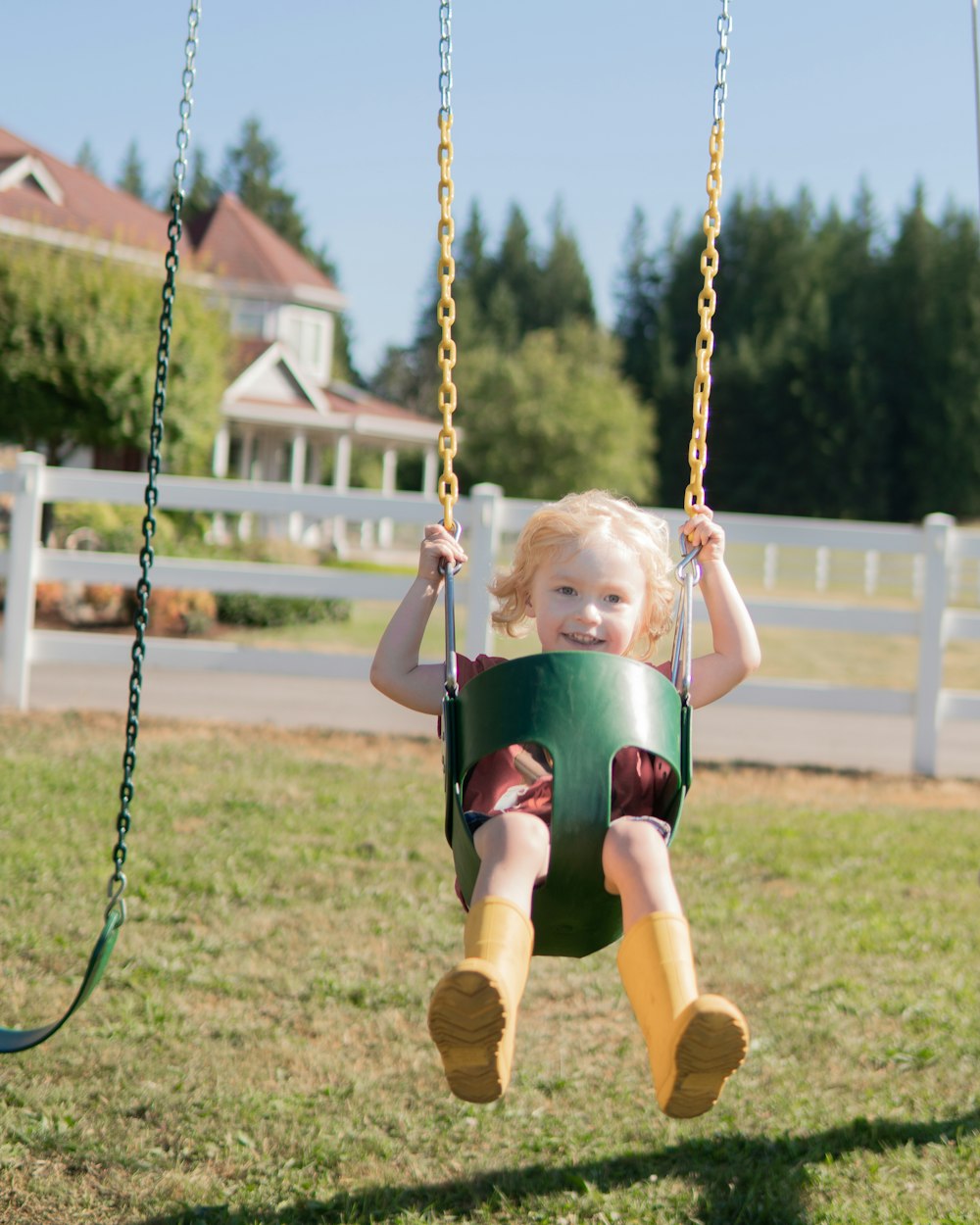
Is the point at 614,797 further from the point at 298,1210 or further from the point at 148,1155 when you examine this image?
the point at 148,1155

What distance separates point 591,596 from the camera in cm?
289

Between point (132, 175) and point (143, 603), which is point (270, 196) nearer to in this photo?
point (132, 175)

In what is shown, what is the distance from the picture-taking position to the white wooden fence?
8.50 m

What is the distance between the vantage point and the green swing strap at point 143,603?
286cm

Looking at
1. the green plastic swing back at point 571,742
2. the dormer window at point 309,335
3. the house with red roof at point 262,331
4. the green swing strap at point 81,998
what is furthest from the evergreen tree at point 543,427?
the green plastic swing back at point 571,742

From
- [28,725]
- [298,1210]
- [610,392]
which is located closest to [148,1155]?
[298,1210]

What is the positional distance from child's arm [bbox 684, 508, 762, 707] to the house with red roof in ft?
62.7

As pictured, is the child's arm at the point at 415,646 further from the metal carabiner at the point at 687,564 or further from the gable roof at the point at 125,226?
the gable roof at the point at 125,226

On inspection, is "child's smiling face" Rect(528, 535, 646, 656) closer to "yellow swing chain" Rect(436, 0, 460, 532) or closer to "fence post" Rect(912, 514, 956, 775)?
"yellow swing chain" Rect(436, 0, 460, 532)

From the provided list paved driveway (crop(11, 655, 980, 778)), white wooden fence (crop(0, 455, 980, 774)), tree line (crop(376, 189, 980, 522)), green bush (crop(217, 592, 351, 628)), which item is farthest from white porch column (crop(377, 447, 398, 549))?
white wooden fence (crop(0, 455, 980, 774))

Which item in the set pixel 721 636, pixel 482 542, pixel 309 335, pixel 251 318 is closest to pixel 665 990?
pixel 721 636

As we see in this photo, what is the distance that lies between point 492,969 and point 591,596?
0.92m

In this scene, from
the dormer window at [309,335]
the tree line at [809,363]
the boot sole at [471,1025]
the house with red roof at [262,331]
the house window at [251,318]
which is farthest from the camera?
the tree line at [809,363]

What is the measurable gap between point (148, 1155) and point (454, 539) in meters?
1.61
